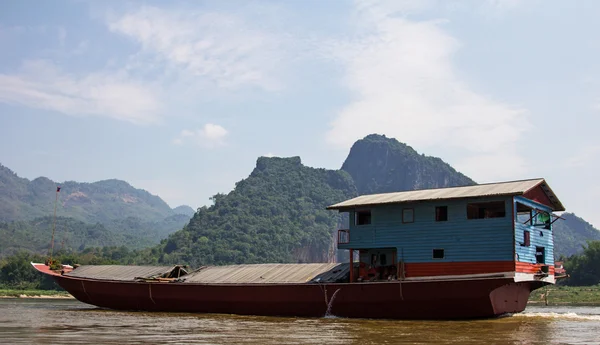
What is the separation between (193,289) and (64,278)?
11108mm

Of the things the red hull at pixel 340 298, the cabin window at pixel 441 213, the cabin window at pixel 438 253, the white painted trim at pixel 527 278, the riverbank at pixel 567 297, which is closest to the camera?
the white painted trim at pixel 527 278

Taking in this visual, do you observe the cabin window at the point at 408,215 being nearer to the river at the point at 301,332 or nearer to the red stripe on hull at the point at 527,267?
the red stripe on hull at the point at 527,267

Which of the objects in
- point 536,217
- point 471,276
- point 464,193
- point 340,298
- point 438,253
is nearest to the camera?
point 471,276

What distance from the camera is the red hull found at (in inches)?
976

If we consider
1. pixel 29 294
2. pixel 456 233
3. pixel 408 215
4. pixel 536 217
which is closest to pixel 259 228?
pixel 29 294

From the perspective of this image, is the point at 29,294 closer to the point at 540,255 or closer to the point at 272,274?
the point at 272,274

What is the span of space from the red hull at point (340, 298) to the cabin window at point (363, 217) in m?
4.18

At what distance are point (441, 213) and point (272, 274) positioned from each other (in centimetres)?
922

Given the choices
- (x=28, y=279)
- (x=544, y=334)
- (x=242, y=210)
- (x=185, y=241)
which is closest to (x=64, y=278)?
(x=544, y=334)

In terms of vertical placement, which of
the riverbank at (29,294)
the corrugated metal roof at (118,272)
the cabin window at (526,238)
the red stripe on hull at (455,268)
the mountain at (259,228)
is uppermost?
the mountain at (259,228)

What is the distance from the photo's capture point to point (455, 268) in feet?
85.6

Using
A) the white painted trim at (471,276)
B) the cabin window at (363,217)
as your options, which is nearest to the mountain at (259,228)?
the cabin window at (363,217)

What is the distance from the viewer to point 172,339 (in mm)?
17531

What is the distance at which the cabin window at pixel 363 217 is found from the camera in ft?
99.5
